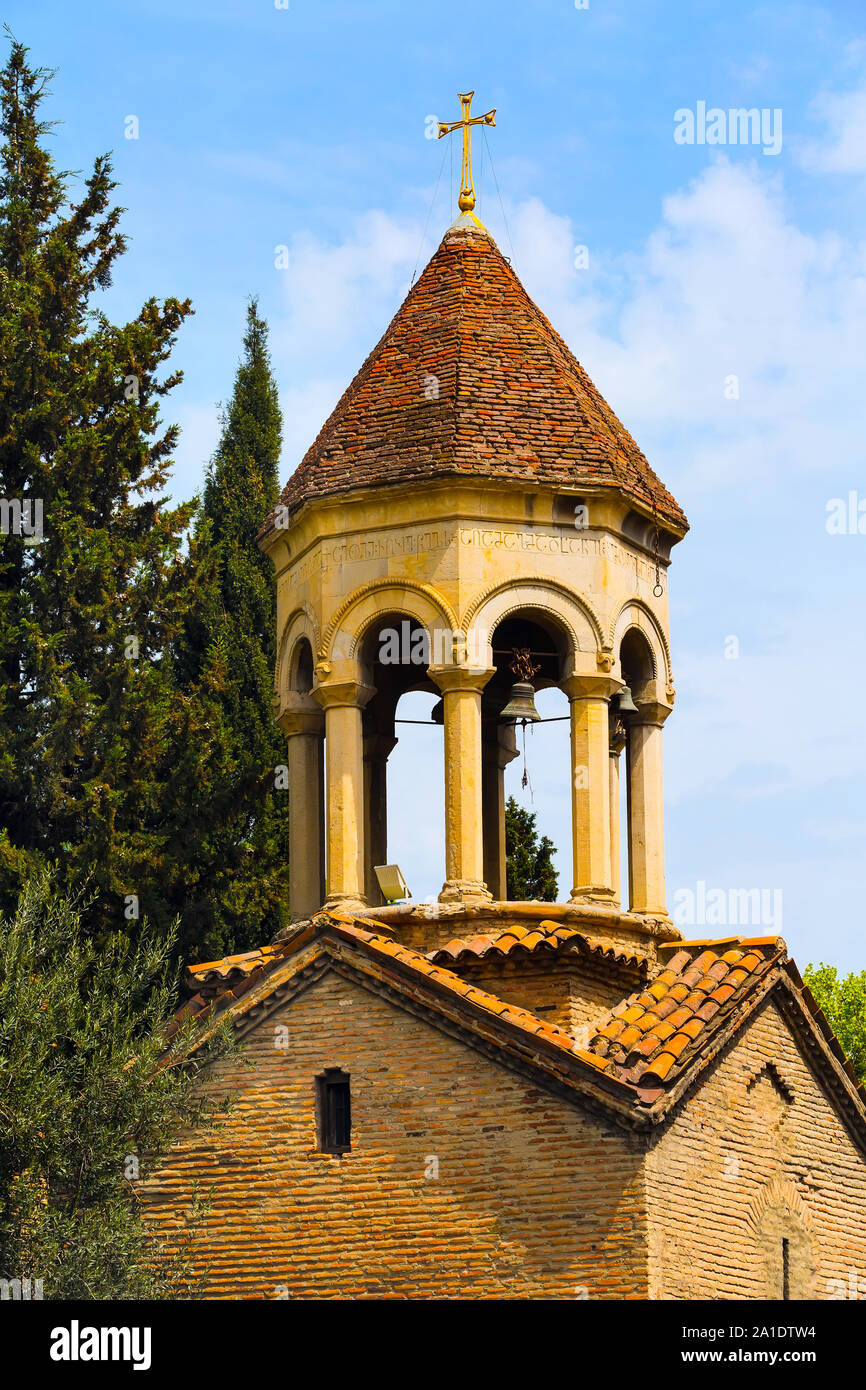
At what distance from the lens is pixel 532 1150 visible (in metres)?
16.2

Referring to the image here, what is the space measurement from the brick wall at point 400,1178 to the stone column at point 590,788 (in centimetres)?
259

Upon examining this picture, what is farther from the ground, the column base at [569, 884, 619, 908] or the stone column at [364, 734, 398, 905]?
the stone column at [364, 734, 398, 905]

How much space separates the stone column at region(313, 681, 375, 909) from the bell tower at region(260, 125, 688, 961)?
0.06 ft

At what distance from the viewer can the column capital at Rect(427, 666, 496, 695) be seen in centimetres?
1870

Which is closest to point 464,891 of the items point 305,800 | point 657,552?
point 305,800

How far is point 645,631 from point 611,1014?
12.9 feet

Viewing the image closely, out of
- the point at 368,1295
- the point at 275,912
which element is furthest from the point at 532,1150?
the point at 275,912

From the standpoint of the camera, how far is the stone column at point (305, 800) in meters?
20.0

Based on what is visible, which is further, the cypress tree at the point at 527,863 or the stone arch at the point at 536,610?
the cypress tree at the point at 527,863

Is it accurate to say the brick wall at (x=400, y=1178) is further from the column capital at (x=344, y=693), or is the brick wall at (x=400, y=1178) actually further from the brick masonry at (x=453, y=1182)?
the column capital at (x=344, y=693)

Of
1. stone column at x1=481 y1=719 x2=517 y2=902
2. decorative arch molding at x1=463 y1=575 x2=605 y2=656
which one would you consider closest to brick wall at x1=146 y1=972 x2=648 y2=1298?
decorative arch molding at x1=463 y1=575 x2=605 y2=656

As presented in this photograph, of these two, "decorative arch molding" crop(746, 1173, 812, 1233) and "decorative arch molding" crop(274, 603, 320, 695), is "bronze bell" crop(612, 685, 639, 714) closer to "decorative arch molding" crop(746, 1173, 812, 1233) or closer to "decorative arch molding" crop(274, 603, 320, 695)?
"decorative arch molding" crop(274, 603, 320, 695)

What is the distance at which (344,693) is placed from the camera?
19.2 m

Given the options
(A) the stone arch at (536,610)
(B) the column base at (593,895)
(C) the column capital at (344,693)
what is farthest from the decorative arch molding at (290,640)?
(B) the column base at (593,895)
